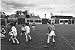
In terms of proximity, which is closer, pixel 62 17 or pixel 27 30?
pixel 27 30

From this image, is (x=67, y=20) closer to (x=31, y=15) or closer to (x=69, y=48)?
(x=31, y=15)

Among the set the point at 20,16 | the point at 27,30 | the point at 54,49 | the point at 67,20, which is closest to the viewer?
the point at 54,49

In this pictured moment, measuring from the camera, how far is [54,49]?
26.6 feet

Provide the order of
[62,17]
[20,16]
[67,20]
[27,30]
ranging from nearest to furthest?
[27,30] → [20,16] → [67,20] → [62,17]

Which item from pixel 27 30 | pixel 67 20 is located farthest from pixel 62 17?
pixel 27 30

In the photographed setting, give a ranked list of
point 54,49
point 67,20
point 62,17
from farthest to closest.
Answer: point 62,17 < point 67,20 < point 54,49

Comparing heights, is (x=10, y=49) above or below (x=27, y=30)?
below

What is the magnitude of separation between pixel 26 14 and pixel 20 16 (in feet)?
14.0

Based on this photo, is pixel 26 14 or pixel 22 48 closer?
pixel 22 48

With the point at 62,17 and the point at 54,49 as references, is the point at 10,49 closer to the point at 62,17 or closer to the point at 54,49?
the point at 54,49

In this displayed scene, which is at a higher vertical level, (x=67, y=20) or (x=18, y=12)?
(x=18, y=12)

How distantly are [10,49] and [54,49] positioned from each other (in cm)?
272

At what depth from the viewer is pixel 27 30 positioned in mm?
10148

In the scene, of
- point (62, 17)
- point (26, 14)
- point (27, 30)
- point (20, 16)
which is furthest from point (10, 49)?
point (62, 17)
